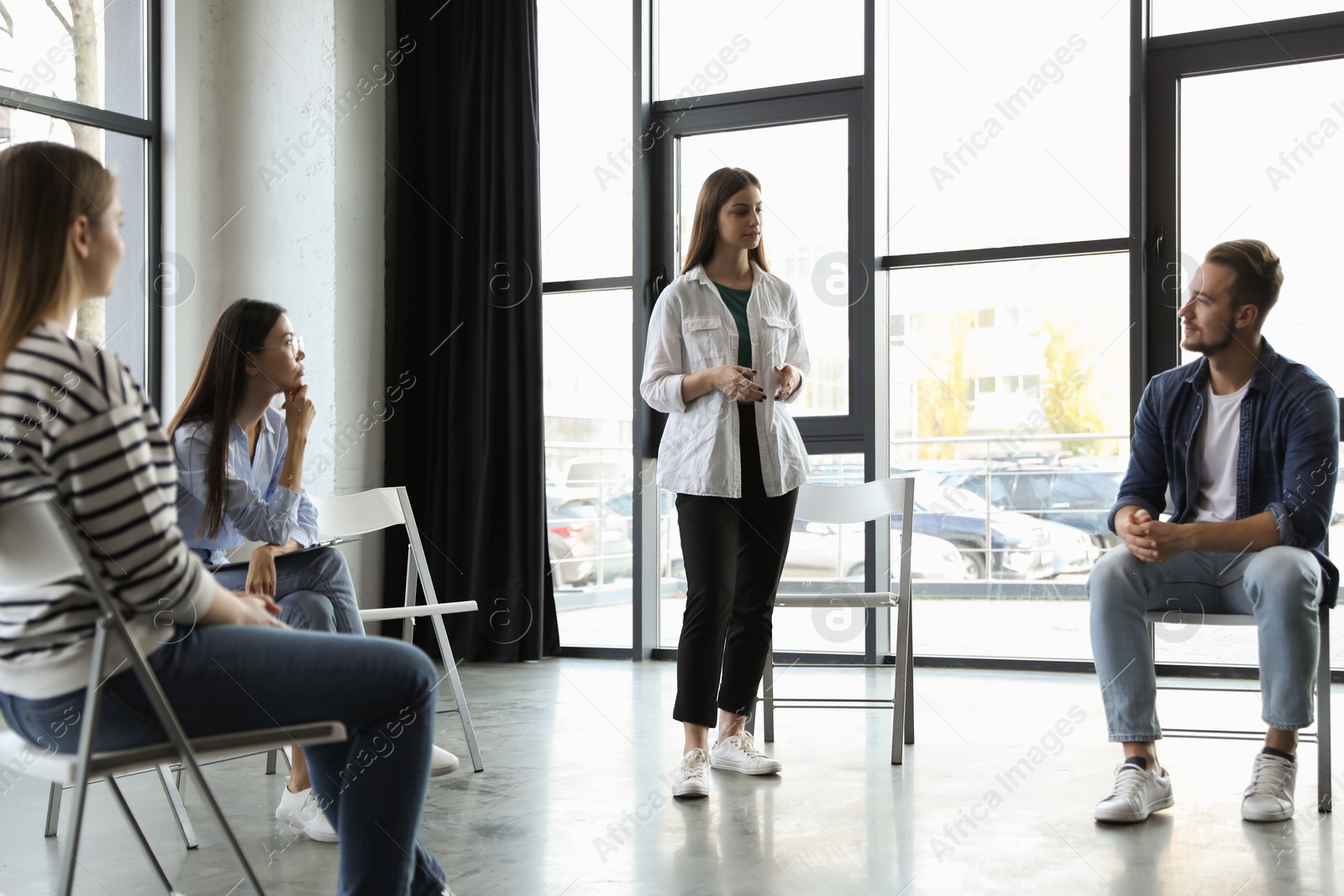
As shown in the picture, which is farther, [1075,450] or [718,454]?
[1075,450]

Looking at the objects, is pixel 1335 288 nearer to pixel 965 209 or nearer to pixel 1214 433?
pixel 965 209

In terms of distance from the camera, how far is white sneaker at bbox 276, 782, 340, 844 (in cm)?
205

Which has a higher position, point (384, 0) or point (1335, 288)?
point (384, 0)

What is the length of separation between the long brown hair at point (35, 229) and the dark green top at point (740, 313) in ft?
5.09

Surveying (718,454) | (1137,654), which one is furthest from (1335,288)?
(718,454)

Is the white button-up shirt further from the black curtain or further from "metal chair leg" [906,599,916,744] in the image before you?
the black curtain

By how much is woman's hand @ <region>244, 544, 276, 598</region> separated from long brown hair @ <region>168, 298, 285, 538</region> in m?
0.10

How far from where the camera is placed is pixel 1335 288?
11.5 ft

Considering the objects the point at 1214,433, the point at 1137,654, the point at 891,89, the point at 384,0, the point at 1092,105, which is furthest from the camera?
the point at 384,0

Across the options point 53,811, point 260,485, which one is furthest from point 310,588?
point 53,811

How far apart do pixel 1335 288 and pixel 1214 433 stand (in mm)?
1565

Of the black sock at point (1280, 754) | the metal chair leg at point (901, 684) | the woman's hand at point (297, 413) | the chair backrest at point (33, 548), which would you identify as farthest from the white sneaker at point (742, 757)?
the chair backrest at point (33, 548)

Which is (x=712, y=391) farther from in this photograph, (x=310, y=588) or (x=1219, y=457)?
(x=1219, y=457)

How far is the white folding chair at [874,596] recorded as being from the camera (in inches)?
103
